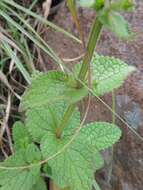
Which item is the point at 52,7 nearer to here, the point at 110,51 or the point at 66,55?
the point at 66,55

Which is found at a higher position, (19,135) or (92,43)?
(92,43)

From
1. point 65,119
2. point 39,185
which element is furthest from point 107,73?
point 39,185

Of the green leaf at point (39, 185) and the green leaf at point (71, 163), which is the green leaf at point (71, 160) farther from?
the green leaf at point (39, 185)

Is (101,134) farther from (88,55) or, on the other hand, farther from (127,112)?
(88,55)

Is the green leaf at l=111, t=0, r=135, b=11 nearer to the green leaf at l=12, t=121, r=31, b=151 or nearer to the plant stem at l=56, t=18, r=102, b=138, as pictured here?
the plant stem at l=56, t=18, r=102, b=138

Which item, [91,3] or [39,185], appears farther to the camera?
[39,185]

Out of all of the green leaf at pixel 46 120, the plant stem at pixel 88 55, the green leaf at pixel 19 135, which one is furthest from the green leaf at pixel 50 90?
the green leaf at pixel 19 135

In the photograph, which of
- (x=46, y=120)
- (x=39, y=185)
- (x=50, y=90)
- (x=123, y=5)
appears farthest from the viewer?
(x=39, y=185)
